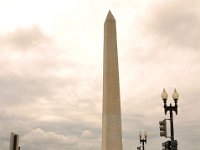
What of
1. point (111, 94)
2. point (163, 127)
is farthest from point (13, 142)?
point (111, 94)

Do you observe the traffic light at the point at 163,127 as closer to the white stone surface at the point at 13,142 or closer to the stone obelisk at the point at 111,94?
the stone obelisk at the point at 111,94

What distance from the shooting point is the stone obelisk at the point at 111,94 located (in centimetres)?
2738

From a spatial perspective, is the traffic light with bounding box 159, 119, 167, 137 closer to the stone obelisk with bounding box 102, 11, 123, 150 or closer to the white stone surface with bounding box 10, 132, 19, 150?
the stone obelisk with bounding box 102, 11, 123, 150

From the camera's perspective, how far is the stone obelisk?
27.4m

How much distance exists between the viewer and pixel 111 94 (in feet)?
91.2

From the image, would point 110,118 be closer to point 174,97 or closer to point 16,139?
point 174,97

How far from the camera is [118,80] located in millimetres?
28281

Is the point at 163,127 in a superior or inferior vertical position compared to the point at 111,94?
inferior

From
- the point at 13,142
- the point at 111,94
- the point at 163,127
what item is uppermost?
the point at 111,94

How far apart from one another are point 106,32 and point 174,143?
1245 cm

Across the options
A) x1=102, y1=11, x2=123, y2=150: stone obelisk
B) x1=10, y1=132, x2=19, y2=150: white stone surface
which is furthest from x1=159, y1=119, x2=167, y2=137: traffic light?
Result: x1=10, y1=132, x2=19, y2=150: white stone surface

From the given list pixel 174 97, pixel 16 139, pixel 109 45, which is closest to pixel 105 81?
pixel 109 45

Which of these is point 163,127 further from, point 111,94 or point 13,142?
point 13,142

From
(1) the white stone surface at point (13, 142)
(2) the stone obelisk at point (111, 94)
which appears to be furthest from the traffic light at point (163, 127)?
(1) the white stone surface at point (13, 142)
